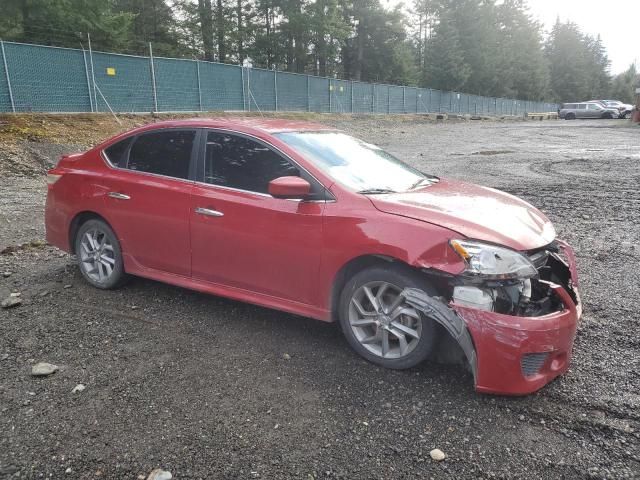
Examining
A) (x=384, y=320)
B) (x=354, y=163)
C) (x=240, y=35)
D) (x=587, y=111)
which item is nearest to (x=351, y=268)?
(x=384, y=320)

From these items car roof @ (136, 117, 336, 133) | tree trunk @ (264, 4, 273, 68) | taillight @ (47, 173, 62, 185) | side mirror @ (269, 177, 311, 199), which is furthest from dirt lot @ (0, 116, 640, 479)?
tree trunk @ (264, 4, 273, 68)

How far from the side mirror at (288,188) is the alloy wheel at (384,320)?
2.61ft

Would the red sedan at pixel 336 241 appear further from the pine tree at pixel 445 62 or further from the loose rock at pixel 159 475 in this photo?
the pine tree at pixel 445 62

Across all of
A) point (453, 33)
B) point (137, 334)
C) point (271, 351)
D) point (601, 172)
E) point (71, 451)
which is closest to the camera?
point (71, 451)

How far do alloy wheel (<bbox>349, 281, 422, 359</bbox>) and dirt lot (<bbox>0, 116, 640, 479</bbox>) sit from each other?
17cm

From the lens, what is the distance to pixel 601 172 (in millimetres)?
12398

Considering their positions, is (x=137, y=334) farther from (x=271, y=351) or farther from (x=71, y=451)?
(x=71, y=451)

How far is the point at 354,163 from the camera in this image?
Result: 410 centimetres

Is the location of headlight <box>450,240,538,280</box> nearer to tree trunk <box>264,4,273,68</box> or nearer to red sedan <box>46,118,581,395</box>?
red sedan <box>46,118,581,395</box>

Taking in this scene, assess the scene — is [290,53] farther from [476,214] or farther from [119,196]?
[476,214]

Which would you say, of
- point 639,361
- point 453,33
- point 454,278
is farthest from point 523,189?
point 453,33

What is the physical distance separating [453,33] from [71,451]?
6316 centimetres

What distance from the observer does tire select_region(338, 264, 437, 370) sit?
3.22 m

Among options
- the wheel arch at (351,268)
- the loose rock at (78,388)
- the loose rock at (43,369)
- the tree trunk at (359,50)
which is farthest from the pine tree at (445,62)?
the loose rock at (78,388)
